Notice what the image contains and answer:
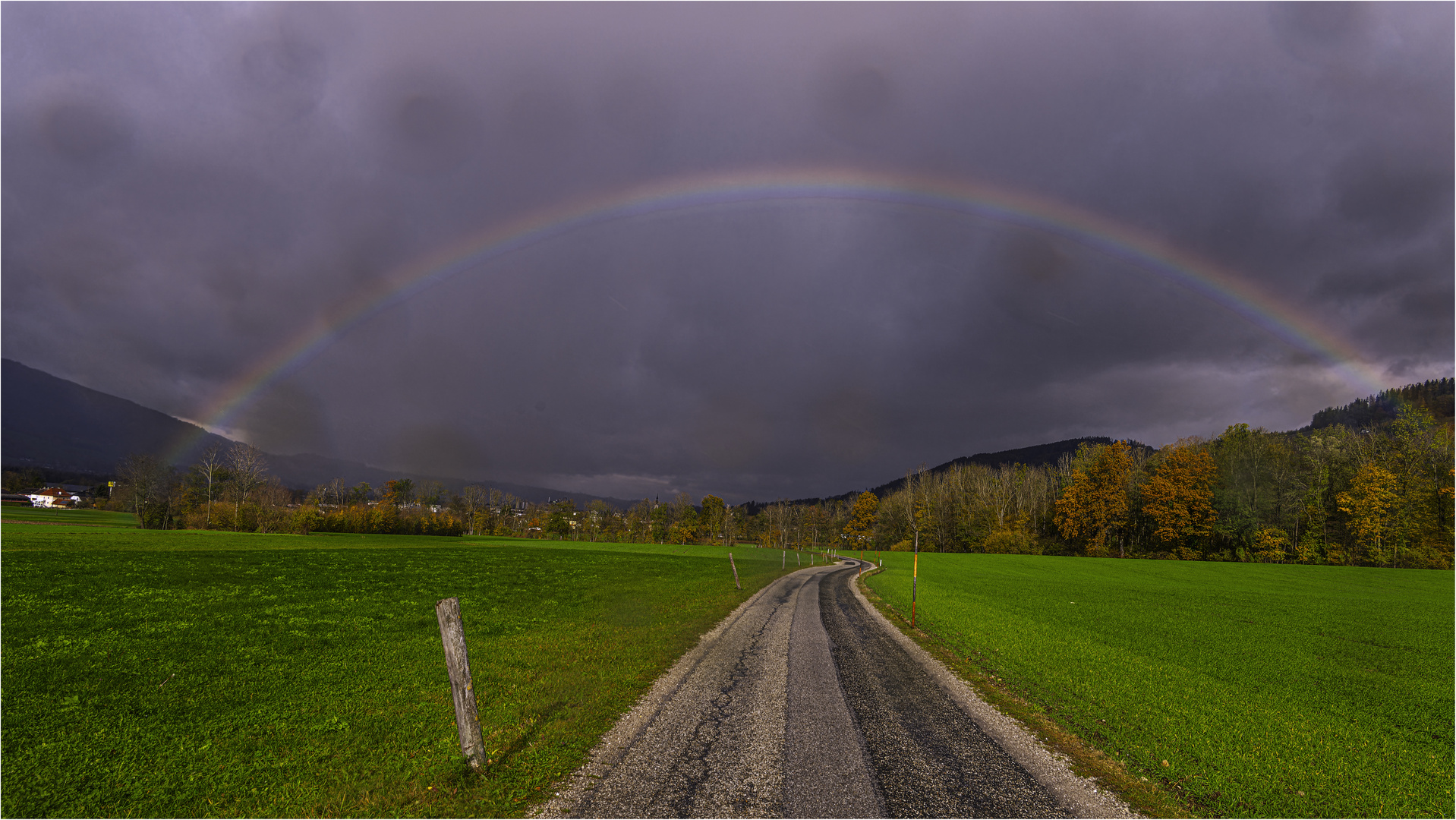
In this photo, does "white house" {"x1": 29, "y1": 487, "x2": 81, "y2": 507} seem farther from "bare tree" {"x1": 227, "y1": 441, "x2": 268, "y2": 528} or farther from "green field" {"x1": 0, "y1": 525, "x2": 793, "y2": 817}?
"green field" {"x1": 0, "y1": 525, "x2": 793, "y2": 817}

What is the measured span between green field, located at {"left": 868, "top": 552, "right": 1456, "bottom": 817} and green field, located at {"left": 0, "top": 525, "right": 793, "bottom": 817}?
29.3 ft

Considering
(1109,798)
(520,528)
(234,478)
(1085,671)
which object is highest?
(234,478)

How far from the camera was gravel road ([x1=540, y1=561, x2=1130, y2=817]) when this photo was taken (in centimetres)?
664

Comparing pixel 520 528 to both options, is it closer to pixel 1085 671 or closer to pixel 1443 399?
pixel 1085 671

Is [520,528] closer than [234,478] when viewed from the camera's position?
No

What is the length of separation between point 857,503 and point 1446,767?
145 m

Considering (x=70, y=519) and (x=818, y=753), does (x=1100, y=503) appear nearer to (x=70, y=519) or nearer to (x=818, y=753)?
(x=818, y=753)

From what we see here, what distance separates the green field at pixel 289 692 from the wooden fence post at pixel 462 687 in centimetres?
30

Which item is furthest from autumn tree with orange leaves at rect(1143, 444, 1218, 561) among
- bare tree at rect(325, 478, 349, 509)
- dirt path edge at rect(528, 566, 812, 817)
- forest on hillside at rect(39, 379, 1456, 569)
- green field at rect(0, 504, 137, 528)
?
bare tree at rect(325, 478, 349, 509)

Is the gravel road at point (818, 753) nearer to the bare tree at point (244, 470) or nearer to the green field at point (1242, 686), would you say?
the green field at point (1242, 686)

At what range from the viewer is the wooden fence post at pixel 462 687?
24.0ft

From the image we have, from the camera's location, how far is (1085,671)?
13.7 m

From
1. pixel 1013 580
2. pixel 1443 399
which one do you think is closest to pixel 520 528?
pixel 1013 580

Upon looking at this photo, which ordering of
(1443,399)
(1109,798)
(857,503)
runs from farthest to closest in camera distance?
(1443,399)
(857,503)
(1109,798)
